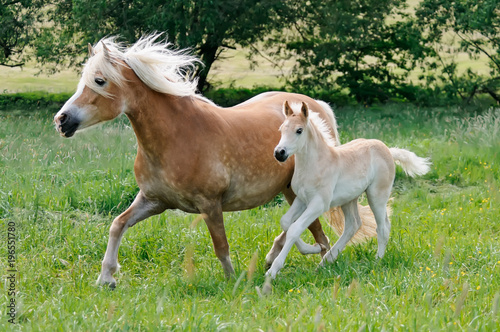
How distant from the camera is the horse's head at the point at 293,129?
526 cm

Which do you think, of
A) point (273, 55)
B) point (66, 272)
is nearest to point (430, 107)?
point (273, 55)

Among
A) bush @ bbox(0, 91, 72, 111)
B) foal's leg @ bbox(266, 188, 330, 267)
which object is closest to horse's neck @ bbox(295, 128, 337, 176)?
foal's leg @ bbox(266, 188, 330, 267)

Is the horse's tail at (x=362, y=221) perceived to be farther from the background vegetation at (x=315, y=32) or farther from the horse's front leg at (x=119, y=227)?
the background vegetation at (x=315, y=32)

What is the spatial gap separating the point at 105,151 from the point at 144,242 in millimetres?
4970

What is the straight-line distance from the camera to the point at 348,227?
20.8 feet

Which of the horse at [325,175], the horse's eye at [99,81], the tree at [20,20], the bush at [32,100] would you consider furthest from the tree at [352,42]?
the horse's eye at [99,81]

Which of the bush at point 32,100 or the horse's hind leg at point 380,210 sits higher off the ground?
the horse's hind leg at point 380,210

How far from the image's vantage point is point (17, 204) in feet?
25.3

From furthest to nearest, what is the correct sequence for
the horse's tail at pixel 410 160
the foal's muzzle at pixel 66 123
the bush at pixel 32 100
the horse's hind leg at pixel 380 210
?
the bush at pixel 32 100 < the horse's tail at pixel 410 160 < the horse's hind leg at pixel 380 210 < the foal's muzzle at pixel 66 123

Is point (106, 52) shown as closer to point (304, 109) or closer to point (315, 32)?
point (304, 109)

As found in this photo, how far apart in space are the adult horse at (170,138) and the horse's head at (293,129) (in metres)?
0.61

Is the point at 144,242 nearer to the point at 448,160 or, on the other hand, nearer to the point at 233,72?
the point at 448,160

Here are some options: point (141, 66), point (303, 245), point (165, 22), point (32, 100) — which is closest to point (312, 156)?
point (303, 245)

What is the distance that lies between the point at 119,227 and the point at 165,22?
12.5m
